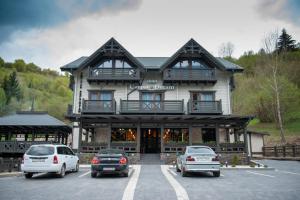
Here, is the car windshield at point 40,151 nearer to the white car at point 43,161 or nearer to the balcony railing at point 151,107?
the white car at point 43,161

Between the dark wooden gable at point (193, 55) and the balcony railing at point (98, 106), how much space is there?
20.4ft

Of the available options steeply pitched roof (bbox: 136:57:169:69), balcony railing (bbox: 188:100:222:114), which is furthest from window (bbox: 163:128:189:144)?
steeply pitched roof (bbox: 136:57:169:69)

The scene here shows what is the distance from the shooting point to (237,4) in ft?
83.5

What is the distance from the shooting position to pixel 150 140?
26422 mm

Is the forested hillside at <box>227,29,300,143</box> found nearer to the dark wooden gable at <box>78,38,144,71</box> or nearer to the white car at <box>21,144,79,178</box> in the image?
the dark wooden gable at <box>78,38,144,71</box>

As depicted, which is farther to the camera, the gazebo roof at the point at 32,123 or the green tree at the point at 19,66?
the green tree at the point at 19,66

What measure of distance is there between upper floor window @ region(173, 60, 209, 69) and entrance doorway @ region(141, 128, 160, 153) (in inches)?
282

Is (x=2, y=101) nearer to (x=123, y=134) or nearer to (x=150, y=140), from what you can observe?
(x=123, y=134)

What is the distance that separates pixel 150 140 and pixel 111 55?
9.73 m

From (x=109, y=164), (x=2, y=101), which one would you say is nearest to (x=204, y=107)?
(x=109, y=164)

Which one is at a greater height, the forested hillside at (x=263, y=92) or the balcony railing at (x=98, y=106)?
the forested hillside at (x=263, y=92)

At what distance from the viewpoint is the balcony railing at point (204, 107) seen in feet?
78.2

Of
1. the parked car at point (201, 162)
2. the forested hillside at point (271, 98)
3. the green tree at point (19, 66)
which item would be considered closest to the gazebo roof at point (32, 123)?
the parked car at point (201, 162)

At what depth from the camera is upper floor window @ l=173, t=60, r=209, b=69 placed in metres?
26.3
